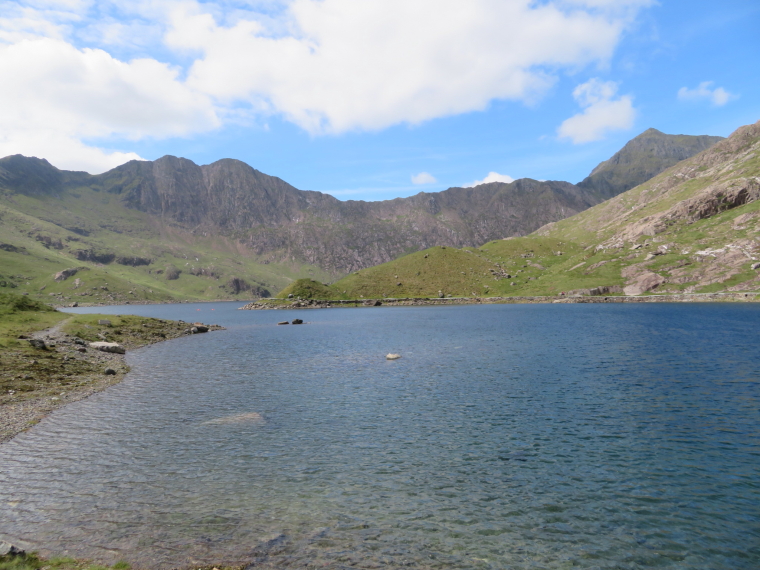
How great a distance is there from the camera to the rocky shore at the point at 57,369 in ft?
125

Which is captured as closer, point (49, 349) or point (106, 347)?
point (49, 349)

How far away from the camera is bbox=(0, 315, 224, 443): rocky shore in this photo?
38.0 m

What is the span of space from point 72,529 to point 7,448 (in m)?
15.9

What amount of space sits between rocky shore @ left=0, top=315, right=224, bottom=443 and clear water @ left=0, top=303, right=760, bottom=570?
2.71 m

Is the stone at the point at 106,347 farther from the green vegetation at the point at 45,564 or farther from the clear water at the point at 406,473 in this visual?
the green vegetation at the point at 45,564

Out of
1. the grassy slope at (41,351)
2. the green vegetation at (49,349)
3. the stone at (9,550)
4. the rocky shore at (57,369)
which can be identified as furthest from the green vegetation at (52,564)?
the grassy slope at (41,351)

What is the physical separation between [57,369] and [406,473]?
51.6m

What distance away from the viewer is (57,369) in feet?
175

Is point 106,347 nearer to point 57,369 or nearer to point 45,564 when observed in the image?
point 57,369

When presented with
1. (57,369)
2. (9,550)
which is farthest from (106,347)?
(9,550)

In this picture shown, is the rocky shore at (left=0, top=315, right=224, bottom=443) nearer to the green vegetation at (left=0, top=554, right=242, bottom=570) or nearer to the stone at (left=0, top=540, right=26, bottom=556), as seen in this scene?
the stone at (left=0, top=540, right=26, bottom=556)

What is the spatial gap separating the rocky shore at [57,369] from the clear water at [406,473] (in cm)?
271

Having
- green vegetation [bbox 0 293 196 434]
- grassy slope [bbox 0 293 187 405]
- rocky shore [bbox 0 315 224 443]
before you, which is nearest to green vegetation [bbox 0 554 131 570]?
rocky shore [bbox 0 315 224 443]

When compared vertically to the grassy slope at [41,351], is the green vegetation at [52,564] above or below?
below
